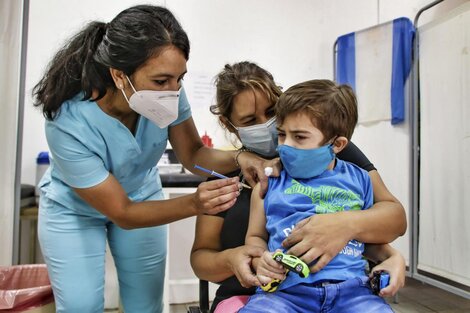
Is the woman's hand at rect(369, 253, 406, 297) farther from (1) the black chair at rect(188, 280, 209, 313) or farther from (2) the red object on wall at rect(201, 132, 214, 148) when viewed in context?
(2) the red object on wall at rect(201, 132, 214, 148)

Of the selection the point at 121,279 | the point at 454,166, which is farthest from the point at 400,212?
the point at 454,166

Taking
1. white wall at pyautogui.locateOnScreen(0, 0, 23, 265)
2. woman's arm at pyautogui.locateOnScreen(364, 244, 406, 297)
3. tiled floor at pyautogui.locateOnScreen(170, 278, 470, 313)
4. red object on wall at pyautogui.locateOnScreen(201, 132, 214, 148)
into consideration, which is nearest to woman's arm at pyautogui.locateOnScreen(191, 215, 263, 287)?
woman's arm at pyautogui.locateOnScreen(364, 244, 406, 297)

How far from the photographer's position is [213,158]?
55.4 inches

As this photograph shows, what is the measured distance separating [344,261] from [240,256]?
27 centimetres

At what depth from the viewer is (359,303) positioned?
95 cm

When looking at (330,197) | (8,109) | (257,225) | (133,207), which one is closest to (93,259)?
(133,207)

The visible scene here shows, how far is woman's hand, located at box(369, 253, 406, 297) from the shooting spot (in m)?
0.94

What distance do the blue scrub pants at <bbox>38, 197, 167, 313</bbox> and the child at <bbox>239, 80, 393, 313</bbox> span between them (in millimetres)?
509

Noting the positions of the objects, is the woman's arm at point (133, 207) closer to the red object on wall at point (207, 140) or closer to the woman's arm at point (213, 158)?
the woman's arm at point (213, 158)

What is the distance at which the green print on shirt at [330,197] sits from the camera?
1.07m

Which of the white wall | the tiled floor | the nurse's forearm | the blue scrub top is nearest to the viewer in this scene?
the blue scrub top

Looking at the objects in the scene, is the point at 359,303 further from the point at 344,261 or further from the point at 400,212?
the point at 400,212

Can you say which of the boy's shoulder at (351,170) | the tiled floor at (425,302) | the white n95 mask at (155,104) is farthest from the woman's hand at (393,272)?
the tiled floor at (425,302)

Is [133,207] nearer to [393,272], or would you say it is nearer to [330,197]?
[330,197]
